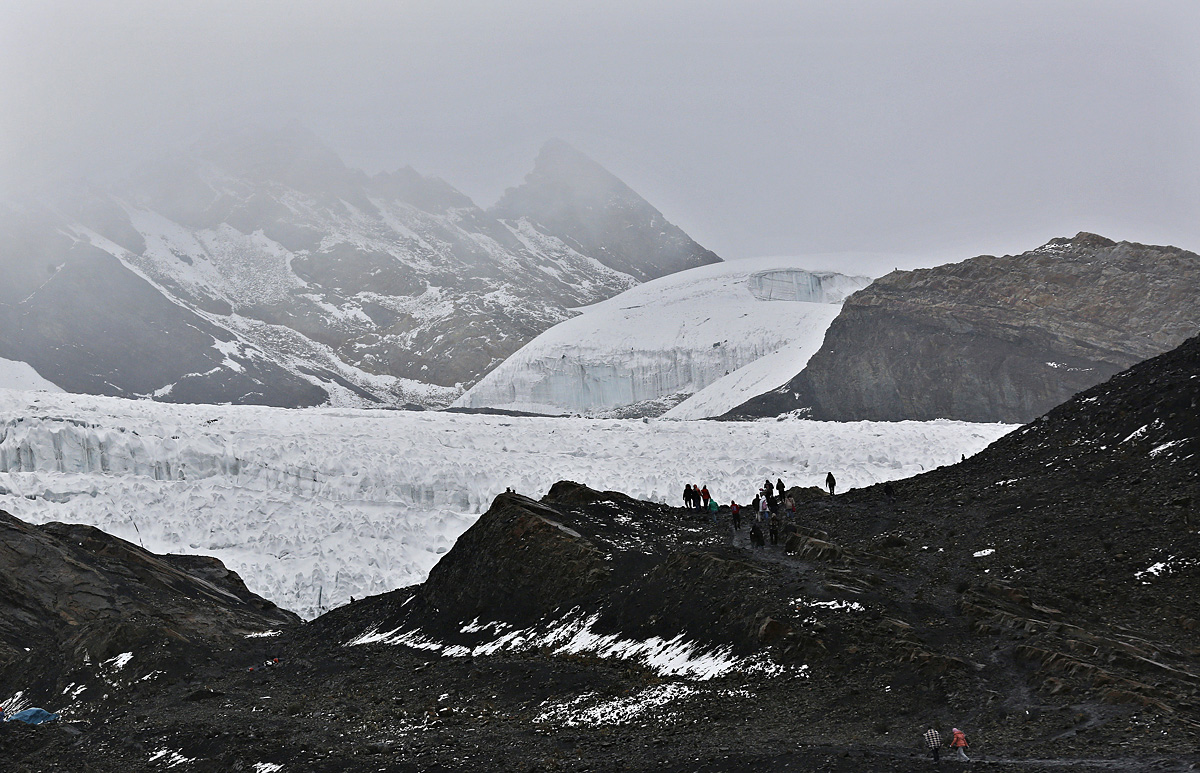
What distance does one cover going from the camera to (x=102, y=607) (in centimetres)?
3150

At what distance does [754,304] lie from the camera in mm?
128125

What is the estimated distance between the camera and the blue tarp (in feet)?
71.7

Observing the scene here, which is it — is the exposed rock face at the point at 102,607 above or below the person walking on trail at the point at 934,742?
below

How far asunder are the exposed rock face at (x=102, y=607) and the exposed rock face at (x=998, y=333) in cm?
6056

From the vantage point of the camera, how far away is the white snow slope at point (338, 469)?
132ft

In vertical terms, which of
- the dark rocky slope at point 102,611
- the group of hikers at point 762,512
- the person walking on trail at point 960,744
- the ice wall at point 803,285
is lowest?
the dark rocky slope at point 102,611

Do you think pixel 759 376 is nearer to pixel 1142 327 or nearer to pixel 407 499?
pixel 1142 327

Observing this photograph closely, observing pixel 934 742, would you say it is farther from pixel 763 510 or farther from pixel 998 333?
pixel 998 333

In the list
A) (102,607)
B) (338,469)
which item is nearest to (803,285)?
(338,469)

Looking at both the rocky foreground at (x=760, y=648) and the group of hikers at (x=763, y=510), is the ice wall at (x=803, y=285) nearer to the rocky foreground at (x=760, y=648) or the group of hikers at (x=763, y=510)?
the group of hikers at (x=763, y=510)

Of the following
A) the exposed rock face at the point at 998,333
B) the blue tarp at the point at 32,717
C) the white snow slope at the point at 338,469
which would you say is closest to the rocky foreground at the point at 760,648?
the blue tarp at the point at 32,717

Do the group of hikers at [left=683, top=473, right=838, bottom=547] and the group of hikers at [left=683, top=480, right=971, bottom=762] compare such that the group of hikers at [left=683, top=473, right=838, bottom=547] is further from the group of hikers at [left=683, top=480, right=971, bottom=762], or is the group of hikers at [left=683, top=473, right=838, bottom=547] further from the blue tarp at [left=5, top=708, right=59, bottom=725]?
the blue tarp at [left=5, top=708, right=59, bottom=725]

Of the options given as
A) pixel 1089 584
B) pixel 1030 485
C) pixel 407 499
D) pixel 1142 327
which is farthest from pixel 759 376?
pixel 1089 584

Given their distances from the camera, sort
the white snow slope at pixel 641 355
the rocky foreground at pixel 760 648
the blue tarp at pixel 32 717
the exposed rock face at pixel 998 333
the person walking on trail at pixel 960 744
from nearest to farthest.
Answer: the person walking on trail at pixel 960 744, the rocky foreground at pixel 760 648, the blue tarp at pixel 32 717, the exposed rock face at pixel 998 333, the white snow slope at pixel 641 355
